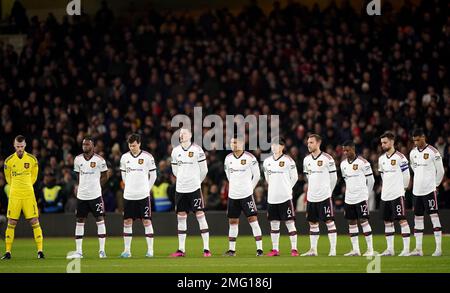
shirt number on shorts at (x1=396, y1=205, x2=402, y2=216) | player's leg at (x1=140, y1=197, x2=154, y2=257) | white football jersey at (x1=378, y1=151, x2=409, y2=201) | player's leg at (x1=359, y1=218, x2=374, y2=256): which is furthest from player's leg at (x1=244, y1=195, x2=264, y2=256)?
shirt number on shorts at (x1=396, y1=205, x2=402, y2=216)

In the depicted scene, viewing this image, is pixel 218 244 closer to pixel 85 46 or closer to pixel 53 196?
pixel 53 196

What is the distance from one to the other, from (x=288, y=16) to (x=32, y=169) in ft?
49.1

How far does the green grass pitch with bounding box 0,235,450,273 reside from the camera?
1673 centimetres

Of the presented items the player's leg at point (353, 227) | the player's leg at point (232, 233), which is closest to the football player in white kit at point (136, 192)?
the player's leg at point (232, 233)

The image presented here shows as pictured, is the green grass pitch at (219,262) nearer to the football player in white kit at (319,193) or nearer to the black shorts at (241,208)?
the football player in white kit at (319,193)

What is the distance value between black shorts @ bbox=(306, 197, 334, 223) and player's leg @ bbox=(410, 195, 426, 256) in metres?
1.75

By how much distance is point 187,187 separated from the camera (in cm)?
1991

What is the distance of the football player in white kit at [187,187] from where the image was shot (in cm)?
1978

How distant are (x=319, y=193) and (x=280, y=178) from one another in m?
0.89

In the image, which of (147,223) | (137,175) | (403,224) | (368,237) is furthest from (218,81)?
(403,224)

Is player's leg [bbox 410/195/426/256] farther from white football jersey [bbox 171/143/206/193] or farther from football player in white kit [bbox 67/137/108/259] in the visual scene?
football player in white kit [bbox 67/137/108/259]

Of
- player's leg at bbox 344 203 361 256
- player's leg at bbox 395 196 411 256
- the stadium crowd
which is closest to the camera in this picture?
player's leg at bbox 395 196 411 256

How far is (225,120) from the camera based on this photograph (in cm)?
2923

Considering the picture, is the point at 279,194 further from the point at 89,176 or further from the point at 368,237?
the point at 89,176
